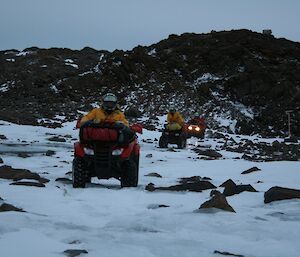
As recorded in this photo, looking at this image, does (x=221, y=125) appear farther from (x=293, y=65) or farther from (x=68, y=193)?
(x=68, y=193)

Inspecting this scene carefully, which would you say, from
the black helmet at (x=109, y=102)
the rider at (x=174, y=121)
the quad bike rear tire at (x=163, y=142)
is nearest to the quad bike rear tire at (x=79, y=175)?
the black helmet at (x=109, y=102)

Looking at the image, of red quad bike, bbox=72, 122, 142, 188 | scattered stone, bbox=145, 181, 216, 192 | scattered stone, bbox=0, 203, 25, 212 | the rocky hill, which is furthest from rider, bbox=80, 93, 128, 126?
the rocky hill

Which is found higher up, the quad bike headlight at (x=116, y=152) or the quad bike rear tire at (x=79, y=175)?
the quad bike headlight at (x=116, y=152)

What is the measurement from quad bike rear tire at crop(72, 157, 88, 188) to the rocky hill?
26.3 m

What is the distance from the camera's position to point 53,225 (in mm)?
4547

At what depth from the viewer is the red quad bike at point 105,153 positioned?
25.8ft

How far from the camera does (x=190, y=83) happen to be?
1870 inches

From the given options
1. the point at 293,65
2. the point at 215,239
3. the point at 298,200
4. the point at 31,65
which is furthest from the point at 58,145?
the point at 31,65

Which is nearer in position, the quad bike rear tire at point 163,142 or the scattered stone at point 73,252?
the scattered stone at point 73,252

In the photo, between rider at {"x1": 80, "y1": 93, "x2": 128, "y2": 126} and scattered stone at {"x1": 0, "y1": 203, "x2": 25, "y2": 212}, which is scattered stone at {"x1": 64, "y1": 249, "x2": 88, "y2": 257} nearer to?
scattered stone at {"x1": 0, "y1": 203, "x2": 25, "y2": 212}

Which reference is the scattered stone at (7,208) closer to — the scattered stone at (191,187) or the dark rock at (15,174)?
the scattered stone at (191,187)

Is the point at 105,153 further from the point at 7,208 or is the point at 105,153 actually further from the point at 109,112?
the point at 7,208

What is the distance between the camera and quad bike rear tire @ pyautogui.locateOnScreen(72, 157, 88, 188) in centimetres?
792

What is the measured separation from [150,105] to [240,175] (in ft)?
108
